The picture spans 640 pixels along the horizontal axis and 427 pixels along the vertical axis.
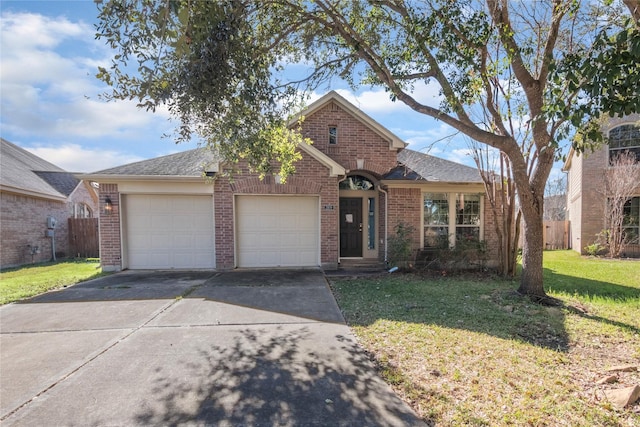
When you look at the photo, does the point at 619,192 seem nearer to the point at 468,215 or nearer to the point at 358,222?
the point at 468,215

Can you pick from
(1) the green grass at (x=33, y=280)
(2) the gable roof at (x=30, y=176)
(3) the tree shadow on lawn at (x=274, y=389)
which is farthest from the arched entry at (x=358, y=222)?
(2) the gable roof at (x=30, y=176)

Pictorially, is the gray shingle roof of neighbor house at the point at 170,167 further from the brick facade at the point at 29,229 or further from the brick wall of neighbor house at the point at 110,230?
the brick facade at the point at 29,229

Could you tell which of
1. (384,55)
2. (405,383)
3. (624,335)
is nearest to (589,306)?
(624,335)

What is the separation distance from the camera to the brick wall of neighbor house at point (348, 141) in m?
10.8

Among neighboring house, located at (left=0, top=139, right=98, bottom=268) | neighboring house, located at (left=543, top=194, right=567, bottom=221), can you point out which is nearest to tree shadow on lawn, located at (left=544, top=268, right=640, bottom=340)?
neighboring house, located at (left=0, top=139, right=98, bottom=268)

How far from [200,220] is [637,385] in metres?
9.98

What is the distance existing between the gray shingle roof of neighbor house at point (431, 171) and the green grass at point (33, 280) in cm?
971

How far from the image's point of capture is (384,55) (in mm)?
6992

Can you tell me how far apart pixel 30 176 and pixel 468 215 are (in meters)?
18.9

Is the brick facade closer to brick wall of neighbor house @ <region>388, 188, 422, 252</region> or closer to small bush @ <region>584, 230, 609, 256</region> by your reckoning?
brick wall of neighbor house @ <region>388, 188, 422, 252</region>

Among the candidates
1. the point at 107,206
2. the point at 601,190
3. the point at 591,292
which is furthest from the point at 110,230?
the point at 601,190

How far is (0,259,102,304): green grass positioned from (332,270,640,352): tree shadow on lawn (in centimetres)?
703

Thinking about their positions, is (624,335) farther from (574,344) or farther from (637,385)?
(637,385)

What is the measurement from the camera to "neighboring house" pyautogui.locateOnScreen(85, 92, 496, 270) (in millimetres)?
9828
